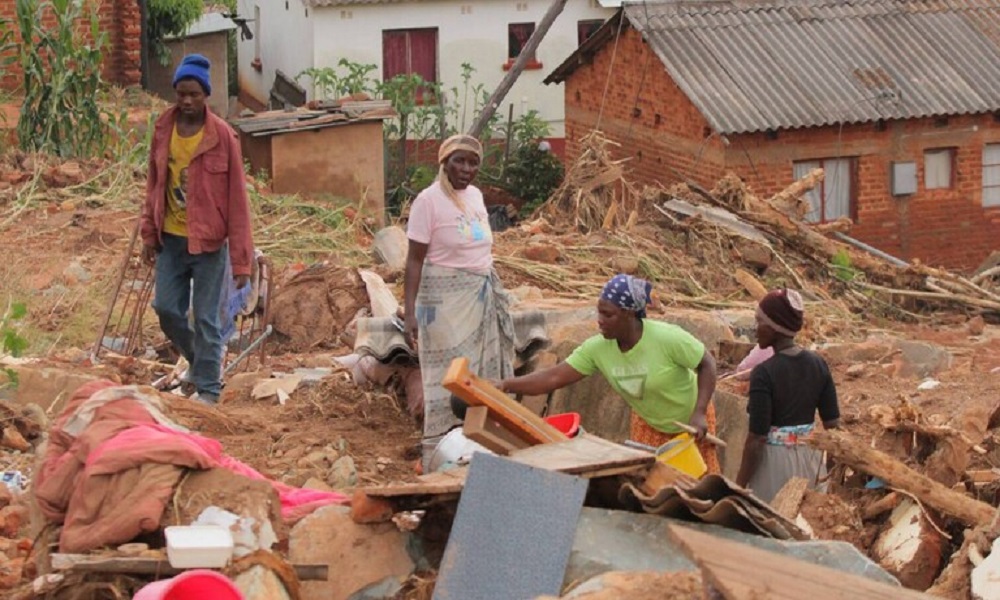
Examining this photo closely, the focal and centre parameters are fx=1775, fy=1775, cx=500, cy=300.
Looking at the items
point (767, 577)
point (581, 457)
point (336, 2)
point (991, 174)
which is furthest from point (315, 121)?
point (767, 577)

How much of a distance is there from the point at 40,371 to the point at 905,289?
11.8m

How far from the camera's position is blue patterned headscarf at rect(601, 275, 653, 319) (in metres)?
6.82

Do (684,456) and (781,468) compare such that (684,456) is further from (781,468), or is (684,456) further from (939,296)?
(939,296)

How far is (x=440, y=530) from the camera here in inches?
231

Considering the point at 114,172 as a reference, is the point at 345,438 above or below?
below

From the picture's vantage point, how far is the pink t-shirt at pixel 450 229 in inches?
319

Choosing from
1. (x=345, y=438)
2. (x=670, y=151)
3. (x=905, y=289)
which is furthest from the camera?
(x=670, y=151)

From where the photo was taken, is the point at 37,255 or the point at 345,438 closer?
the point at 345,438

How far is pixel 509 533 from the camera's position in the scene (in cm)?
538

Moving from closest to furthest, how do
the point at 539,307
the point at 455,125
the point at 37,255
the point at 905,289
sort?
the point at 539,307 → the point at 37,255 → the point at 905,289 → the point at 455,125

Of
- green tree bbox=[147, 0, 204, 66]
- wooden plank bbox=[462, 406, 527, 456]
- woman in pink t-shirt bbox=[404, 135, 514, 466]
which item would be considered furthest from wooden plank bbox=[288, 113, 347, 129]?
wooden plank bbox=[462, 406, 527, 456]

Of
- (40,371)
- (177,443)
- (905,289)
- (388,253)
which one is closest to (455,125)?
(905,289)

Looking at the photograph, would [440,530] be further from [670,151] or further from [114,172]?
[670,151]

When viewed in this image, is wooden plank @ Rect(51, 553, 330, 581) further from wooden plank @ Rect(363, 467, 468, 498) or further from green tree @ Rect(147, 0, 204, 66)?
green tree @ Rect(147, 0, 204, 66)
